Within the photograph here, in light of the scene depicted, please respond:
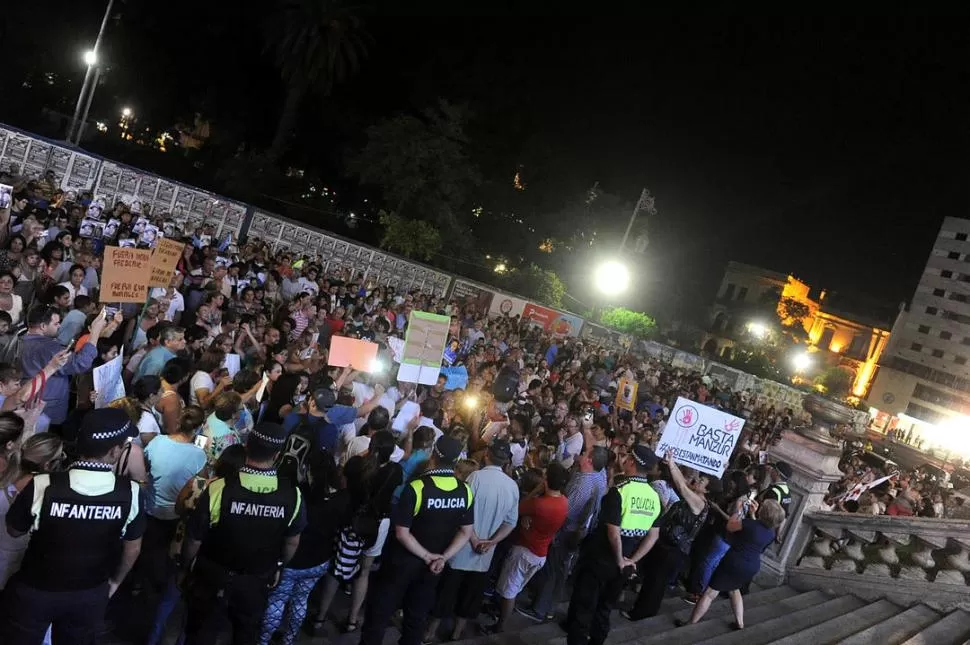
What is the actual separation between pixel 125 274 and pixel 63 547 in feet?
15.2

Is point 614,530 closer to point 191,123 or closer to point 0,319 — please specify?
point 0,319

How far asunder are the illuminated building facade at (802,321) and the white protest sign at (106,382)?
68.9 meters

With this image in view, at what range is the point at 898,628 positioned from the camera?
6.90m

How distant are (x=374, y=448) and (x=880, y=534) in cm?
669

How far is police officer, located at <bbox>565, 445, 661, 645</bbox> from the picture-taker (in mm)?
5461

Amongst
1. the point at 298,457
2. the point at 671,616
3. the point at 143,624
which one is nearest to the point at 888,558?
the point at 671,616

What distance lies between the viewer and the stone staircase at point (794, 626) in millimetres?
6230

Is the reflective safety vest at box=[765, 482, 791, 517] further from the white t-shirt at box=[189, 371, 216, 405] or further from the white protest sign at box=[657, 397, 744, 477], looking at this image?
the white t-shirt at box=[189, 371, 216, 405]

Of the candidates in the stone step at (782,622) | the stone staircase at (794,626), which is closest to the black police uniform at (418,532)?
the stone staircase at (794,626)

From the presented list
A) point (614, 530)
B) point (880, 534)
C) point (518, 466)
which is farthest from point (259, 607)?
point (880, 534)

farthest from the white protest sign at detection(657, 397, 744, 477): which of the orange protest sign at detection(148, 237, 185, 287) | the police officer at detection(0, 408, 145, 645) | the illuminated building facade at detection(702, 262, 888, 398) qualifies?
the illuminated building facade at detection(702, 262, 888, 398)

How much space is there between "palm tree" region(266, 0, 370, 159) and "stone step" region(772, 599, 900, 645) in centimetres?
3173

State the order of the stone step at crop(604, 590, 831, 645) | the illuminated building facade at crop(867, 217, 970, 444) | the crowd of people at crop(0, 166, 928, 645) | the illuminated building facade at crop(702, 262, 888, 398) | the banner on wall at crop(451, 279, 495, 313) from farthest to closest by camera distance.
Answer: the illuminated building facade at crop(702, 262, 888, 398) → the illuminated building facade at crop(867, 217, 970, 444) → the banner on wall at crop(451, 279, 495, 313) → the stone step at crop(604, 590, 831, 645) → the crowd of people at crop(0, 166, 928, 645)

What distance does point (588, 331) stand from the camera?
26.5m
